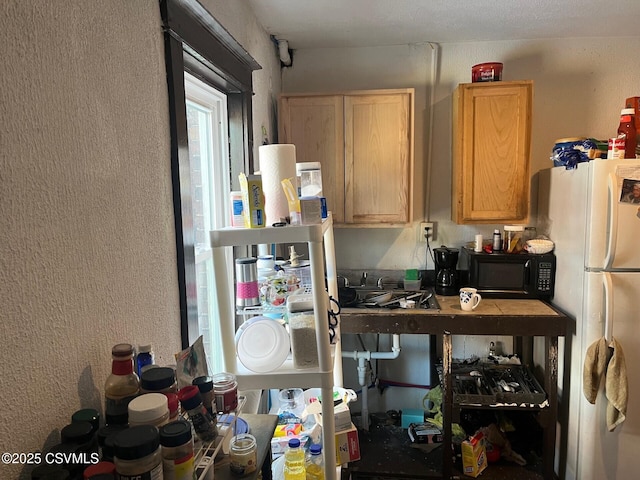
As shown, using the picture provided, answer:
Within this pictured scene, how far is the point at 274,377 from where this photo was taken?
50.0 inches

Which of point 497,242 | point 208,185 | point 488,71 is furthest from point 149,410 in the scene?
point 488,71

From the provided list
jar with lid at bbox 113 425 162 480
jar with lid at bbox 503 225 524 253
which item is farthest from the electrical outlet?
jar with lid at bbox 113 425 162 480

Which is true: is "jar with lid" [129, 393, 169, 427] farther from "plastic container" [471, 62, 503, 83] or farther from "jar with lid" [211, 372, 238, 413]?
"plastic container" [471, 62, 503, 83]

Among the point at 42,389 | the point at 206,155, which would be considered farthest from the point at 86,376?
the point at 206,155

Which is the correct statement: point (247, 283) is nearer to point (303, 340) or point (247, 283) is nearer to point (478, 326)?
point (303, 340)

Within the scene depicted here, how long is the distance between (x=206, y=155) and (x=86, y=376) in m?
1.27

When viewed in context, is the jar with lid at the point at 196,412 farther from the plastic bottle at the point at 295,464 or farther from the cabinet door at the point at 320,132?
the cabinet door at the point at 320,132

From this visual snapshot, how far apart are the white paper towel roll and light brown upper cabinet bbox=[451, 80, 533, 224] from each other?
4.95ft

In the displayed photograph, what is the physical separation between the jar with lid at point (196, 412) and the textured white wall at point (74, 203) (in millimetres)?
156

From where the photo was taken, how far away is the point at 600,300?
2.12 meters

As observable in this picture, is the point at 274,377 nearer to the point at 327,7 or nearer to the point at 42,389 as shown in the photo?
the point at 42,389

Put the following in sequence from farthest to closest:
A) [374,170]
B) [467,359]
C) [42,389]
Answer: [467,359] < [374,170] < [42,389]

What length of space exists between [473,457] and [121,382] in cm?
209

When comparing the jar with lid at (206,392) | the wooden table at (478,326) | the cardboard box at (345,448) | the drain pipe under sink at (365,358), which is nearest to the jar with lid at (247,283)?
the jar with lid at (206,392)
